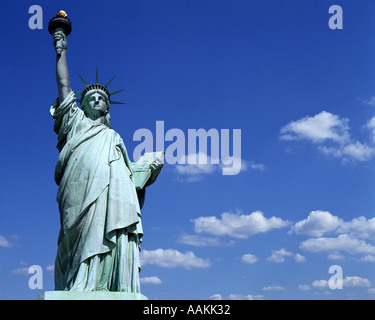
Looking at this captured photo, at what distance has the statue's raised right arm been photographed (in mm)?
15703

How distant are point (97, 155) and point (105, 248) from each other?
2.67 metres

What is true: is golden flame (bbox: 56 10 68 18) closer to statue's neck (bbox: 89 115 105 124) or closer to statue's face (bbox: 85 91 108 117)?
statue's face (bbox: 85 91 108 117)

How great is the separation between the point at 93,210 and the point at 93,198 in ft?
1.06

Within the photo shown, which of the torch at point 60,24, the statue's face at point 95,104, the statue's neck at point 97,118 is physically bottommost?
the statue's neck at point 97,118

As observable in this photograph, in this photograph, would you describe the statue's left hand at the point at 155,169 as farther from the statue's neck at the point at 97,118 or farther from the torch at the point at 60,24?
the torch at the point at 60,24

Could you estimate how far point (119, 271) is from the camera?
14.0 metres

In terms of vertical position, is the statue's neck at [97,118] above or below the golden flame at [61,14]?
below

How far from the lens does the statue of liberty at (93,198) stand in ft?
45.5

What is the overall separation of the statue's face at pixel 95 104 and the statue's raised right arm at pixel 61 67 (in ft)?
2.44

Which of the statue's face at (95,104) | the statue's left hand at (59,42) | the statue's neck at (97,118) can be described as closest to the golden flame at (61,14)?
the statue's left hand at (59,42)

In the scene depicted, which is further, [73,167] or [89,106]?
[89,106]

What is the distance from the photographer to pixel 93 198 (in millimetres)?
14297
